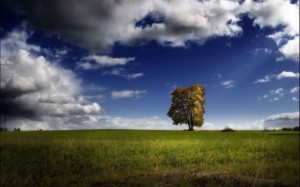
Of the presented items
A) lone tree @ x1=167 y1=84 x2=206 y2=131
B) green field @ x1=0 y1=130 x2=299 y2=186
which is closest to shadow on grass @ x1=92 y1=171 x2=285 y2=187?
green field @ x1=0 y1=130 x2=299 y2=186

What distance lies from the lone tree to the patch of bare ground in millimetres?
67837

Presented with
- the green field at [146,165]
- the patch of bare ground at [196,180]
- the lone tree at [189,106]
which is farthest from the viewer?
the lone tree at [189,106]

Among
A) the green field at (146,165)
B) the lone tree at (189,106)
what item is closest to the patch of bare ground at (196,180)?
the green field at (146,165)

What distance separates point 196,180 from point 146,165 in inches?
287

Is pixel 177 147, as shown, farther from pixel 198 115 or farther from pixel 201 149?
pixel 198 115

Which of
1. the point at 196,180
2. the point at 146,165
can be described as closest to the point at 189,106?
the point at 146,165

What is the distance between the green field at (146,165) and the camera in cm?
1423

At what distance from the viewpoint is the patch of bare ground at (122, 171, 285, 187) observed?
13.4 meters

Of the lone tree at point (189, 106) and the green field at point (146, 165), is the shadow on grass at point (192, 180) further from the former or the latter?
the lone tree at point (189, 106)

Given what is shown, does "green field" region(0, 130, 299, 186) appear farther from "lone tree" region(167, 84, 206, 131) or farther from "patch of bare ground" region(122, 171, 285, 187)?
"lone tree" region(167, 84, 206, 131)

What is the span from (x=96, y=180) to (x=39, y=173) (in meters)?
6.26

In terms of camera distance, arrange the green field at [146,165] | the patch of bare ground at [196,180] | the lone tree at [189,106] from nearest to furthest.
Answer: the patch of bare ground at [196,180] → the green field at [146,165] → the lone tree at [189,106]

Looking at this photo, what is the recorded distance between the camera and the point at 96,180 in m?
14.9

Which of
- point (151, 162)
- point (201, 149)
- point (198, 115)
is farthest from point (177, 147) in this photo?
point (198, 115)
